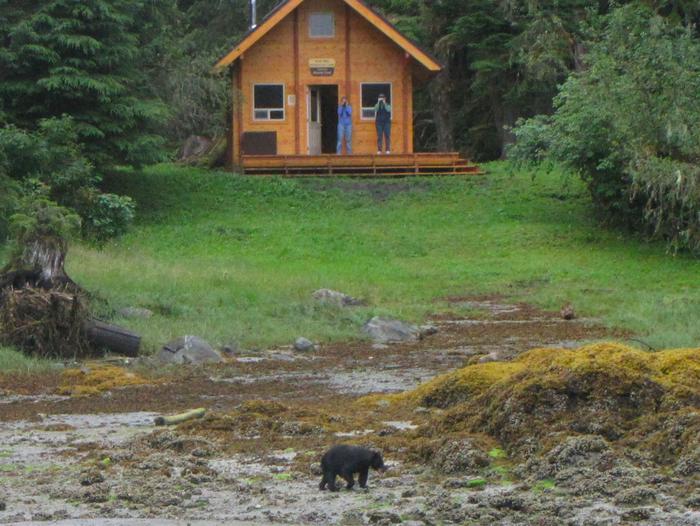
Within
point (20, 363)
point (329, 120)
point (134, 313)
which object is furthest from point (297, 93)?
point (20, 363)

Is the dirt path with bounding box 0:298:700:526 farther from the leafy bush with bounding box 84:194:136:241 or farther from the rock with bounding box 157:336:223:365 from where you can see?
the leafy bush with bounding box 84:194:136:241

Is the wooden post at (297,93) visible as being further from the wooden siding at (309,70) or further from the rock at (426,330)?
the rock at (426,330)

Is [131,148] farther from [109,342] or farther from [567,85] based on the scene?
[109,342]

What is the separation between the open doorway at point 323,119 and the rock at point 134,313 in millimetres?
22905

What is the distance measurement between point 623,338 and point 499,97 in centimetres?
3008

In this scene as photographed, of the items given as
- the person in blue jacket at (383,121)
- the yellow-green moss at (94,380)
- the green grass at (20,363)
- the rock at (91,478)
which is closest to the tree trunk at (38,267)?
the green grass at (20,363)

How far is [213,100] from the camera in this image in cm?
4162

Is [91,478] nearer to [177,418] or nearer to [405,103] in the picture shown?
[177,418]

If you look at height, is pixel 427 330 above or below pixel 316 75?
below

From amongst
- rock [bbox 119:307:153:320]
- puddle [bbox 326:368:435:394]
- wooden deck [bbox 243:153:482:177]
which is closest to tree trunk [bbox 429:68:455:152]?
wooden deck [bbox 243:153:482:177]

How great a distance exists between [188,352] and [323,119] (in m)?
27.5

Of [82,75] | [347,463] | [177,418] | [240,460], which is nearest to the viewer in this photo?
[347,463]

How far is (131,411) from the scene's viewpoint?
15.8m

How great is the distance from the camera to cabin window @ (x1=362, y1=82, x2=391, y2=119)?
147ft
